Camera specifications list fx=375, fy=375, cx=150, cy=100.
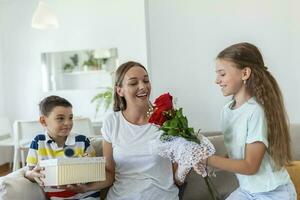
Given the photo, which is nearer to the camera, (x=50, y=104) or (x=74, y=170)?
(x=74, y=170)

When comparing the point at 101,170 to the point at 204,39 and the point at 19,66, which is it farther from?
the point at 19,66

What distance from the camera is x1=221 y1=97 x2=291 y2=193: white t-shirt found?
1.29 m

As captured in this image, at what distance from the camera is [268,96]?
132cm

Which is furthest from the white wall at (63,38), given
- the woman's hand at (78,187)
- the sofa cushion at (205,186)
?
the woman's hand at (78,187)

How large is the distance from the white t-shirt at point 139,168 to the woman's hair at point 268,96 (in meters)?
0.45

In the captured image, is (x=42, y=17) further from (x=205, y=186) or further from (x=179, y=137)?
(x=179, y=137)

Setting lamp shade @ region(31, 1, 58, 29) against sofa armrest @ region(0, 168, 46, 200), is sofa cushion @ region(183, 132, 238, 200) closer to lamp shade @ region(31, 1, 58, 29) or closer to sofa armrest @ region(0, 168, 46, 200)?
sofa armrest @ region(0, 168, 46, 200)

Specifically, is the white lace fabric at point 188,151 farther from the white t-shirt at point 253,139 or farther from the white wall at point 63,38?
the white wall at point 63,38

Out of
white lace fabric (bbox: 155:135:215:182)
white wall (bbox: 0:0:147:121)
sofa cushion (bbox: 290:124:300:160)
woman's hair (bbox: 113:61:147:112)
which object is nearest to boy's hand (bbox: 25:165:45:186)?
woman's hair (bbox: 113:61:147:112)

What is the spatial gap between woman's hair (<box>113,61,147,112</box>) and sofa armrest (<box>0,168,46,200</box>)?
493 millimetres

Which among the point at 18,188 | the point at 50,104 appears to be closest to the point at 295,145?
the point at 50,104

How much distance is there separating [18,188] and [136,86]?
639 millimetres

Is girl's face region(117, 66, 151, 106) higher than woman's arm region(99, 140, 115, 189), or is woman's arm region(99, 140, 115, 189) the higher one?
girl's face region(117, 66, 151, 106)

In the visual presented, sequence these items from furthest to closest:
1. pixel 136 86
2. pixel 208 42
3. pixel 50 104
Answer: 1. pixel 208 42
2. pixel 50 104
3. pixel 136 86
